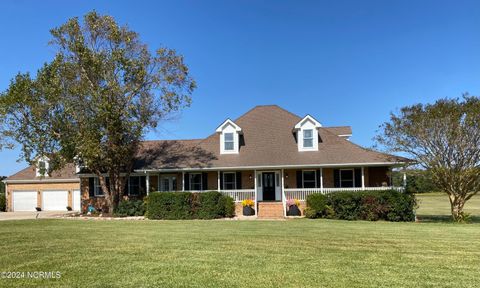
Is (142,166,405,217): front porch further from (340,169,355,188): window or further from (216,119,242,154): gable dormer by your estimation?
(216,119,242,154): gable dormer

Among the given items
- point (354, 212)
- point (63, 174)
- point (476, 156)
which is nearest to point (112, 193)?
point (63, 174)

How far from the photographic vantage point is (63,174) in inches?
1391

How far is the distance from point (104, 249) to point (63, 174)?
27.5 metres

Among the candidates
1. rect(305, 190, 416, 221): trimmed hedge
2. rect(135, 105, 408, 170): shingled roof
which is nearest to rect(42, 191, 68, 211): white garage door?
rect(135, 105, 408, 170): shingled roof

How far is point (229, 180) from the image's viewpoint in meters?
27.8

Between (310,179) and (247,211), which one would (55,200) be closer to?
(247,211)

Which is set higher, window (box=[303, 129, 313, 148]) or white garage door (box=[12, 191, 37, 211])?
window (box=[303, 129, 313, 148])

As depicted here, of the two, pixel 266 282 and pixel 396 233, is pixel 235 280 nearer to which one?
pixel 266 282

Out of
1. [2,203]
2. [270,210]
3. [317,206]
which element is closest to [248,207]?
[270,210]

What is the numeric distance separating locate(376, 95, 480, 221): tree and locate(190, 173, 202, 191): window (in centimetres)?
1268

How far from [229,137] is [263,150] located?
2.47 m

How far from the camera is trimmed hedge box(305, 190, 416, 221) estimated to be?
71.1 feet

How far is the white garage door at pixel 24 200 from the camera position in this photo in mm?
35531

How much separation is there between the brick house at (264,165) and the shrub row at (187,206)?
5.41ft
